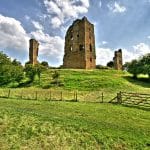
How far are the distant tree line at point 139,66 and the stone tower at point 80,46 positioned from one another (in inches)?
419

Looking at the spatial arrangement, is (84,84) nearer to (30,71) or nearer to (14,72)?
(30,71)

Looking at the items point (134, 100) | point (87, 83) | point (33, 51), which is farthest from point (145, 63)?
point (134, 100)

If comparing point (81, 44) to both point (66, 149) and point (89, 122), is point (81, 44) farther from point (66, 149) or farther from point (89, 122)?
point (66, 149)

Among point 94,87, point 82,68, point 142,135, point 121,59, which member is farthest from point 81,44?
point 142,135

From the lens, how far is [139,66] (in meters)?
70.8

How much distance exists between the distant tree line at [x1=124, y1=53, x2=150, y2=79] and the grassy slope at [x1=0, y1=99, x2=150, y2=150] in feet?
143

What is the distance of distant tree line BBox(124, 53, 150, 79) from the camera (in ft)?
224

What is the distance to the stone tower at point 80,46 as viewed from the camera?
242 ft

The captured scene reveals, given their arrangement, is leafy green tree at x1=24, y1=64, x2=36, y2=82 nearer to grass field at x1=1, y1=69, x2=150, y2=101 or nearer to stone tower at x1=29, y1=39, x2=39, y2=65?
grass field at x1=1, y1=69, x2=150, y2=101

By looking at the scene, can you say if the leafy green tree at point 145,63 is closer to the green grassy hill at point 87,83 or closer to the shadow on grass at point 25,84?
the green grassy hill at point 87,83

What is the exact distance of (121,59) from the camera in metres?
88.4

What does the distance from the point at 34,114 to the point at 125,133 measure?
342 inches

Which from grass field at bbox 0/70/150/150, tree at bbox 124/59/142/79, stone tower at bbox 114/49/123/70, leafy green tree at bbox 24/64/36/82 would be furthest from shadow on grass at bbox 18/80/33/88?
stone tower at bbox 114/49/123/70

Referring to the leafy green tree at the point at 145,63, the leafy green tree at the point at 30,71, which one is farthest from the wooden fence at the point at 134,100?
the leafy green tree at the point at 145,63
